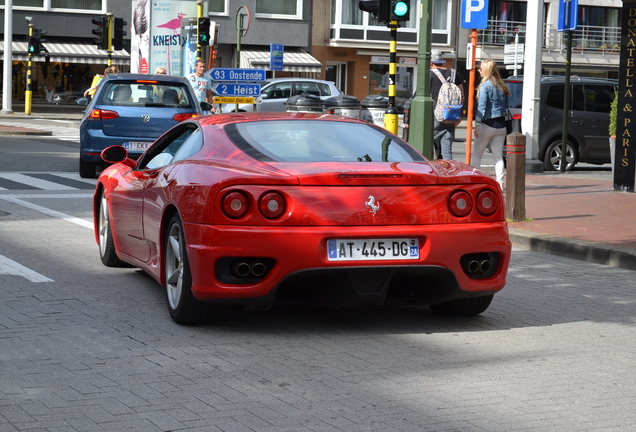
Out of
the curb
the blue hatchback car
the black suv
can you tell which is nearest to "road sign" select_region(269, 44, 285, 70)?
the black suv

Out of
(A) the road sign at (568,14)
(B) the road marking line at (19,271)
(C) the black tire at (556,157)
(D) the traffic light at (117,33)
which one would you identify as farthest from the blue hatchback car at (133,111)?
(D) the traffic light at (117,33)

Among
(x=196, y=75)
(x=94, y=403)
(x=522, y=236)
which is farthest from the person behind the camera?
(x=196, y=75)

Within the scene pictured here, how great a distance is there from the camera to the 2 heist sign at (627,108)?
14883 millimetres

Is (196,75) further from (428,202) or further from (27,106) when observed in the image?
(27,106)

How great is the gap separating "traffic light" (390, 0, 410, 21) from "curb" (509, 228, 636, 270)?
4.82 m

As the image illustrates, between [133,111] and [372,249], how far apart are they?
10701 mm

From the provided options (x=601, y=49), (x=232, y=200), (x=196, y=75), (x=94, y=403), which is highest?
(x=601, y=49)

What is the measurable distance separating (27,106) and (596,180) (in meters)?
29.0

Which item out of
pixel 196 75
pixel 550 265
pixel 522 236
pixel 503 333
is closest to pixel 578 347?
pixel 503 333

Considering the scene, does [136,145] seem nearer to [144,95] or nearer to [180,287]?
[144,95]

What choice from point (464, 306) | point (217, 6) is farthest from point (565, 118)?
point (217, 6)

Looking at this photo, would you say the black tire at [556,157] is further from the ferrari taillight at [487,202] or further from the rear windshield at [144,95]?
the ferrari taillight at [487,202]

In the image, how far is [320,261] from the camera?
5.62 m

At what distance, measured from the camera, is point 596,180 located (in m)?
17.6
